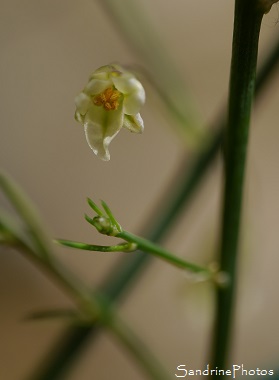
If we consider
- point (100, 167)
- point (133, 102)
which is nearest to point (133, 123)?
point (133, 102)

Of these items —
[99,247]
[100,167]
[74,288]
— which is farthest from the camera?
[100,167]

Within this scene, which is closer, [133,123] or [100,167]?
[133,123]

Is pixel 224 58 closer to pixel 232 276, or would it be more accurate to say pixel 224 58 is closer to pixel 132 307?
pixel 132 307

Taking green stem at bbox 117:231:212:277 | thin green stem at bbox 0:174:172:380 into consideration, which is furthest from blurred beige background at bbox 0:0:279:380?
green stem at bbox 117:231:212:277

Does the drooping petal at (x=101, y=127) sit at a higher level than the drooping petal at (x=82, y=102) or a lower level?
lower

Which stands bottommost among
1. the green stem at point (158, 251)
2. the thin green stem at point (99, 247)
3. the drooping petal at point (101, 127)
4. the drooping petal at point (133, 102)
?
the thin green stem at point (99, 247)

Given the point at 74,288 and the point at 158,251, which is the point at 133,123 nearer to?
the point at 158,251

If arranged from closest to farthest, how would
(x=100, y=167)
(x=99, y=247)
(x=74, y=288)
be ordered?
1. (x=99, y=247)
2. (x=74, y=288)
3. (x=100, y=167)

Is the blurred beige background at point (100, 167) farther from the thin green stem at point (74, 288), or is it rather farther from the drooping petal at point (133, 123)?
the drooping petal at point (133, 123)

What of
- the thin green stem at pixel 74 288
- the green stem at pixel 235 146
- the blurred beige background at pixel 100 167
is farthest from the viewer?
the blurred beige background at pixel 100 167

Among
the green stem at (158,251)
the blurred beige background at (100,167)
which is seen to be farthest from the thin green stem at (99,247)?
the blurred beige background at (100,167)
